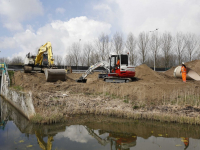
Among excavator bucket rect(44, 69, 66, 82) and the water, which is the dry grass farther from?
excavator bucket rect(44, 69, 66, 82)

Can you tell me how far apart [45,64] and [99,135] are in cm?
1885

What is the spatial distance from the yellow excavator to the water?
33.6ft

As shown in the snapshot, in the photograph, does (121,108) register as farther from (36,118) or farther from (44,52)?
(44,52)

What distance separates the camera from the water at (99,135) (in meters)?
6.76

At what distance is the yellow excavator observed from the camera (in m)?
20.0

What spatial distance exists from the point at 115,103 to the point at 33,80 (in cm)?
1268

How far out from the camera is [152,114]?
9.68m

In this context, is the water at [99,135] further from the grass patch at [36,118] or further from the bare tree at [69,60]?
the bare tree at [69,60]

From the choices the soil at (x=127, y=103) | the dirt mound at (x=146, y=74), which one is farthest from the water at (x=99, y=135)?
the dirt mound at (x=146, y=74)

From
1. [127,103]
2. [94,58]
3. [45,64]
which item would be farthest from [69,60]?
[127,103]

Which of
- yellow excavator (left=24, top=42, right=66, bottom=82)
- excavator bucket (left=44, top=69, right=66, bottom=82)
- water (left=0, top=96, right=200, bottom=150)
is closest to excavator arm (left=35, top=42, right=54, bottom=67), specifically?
yellow excavator (left=24, top=42, right=66, bottom=82)

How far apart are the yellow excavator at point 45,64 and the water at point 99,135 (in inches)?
403

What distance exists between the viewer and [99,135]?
795cm

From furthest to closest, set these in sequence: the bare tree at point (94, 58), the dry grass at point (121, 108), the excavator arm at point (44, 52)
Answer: the bare tree at point (94, 58) < the excavator arm at point (44, 52) < the dry grass at point (121, 108)
